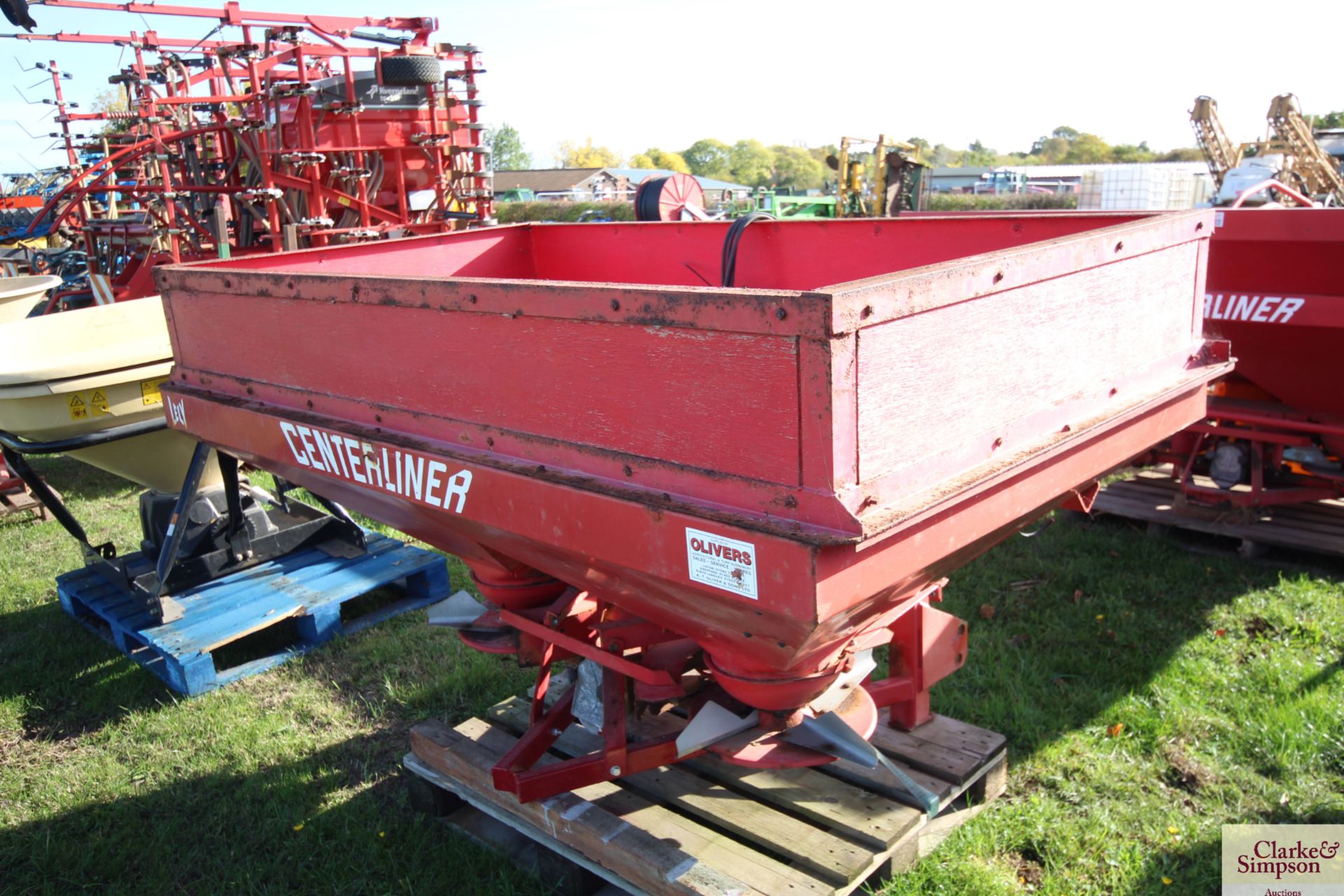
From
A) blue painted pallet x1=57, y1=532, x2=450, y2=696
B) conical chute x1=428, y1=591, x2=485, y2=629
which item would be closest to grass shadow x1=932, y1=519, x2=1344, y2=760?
conical chute x1=428, y1=591, x2=485, y2=629

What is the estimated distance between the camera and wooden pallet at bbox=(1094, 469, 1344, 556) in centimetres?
439

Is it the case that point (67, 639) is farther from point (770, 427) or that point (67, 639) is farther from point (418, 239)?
point (770, 427)

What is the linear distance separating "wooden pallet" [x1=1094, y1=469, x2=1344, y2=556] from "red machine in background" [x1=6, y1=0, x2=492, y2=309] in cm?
561

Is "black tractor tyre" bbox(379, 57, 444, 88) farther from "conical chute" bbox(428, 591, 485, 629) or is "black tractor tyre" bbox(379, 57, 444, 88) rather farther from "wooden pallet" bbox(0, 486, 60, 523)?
"conical chute" bbox(428, 591, 485, 629)

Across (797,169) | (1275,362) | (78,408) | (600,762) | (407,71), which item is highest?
(797,169)

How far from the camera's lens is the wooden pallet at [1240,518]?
4387 mm

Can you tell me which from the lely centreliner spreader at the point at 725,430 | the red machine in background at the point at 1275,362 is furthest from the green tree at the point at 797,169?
the lely centreliner spreader at the point at 725,430

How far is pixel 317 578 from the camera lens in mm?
4516

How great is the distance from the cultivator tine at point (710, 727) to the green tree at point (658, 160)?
3396 inches

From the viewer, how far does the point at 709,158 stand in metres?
92.3

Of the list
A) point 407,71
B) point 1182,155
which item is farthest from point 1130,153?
point 407,71

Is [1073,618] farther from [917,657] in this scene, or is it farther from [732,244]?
[732,244]

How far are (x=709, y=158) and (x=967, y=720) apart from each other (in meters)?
93.6

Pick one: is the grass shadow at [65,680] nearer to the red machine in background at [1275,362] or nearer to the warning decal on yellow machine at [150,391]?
the warning decal on yellow machine at [150,391]
